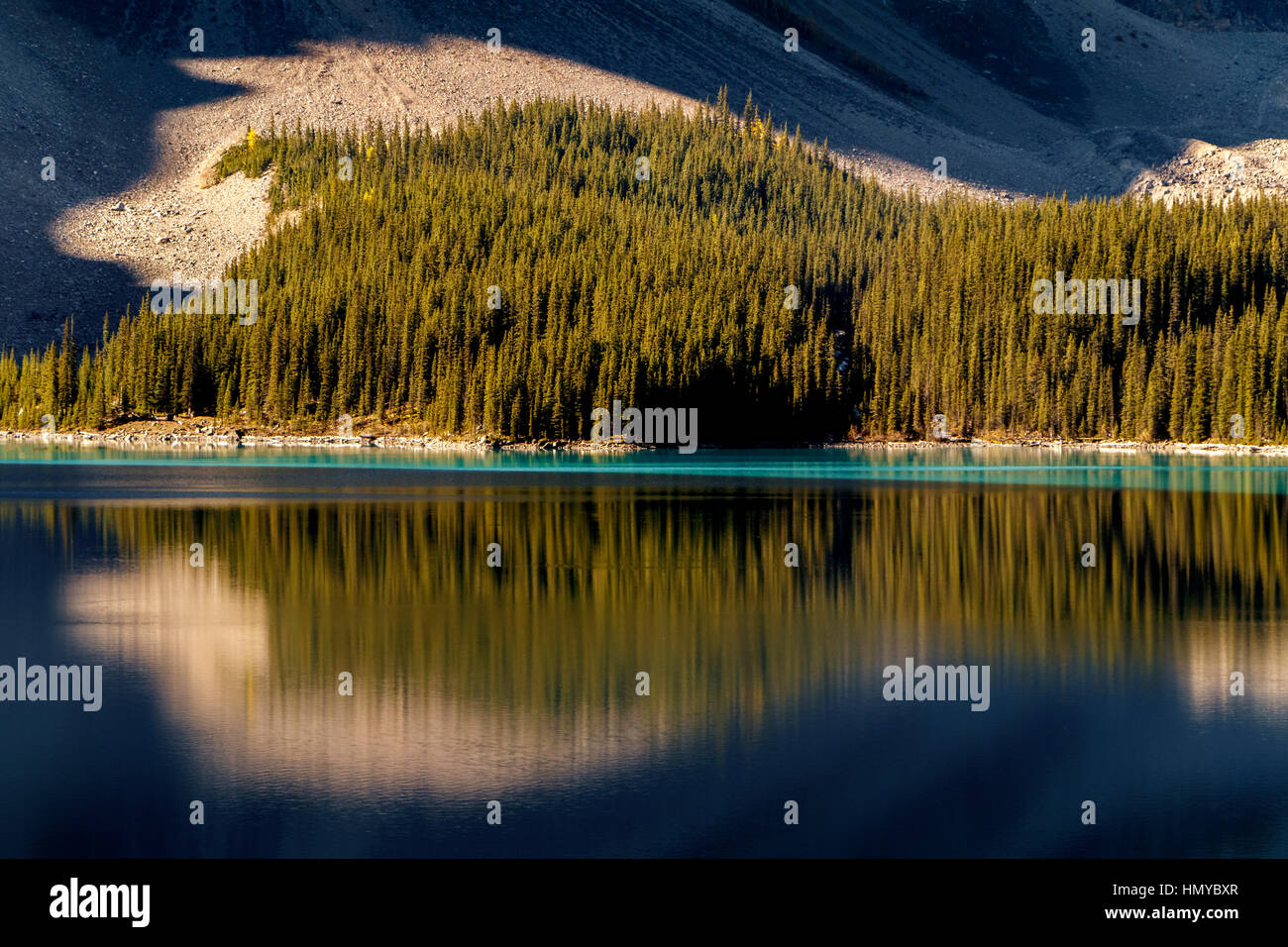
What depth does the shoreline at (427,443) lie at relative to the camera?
120m

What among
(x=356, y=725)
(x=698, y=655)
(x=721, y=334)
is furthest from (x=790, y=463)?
(x=356, y=725)

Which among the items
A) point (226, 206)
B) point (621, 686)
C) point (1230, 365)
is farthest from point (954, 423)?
point (621, 686)

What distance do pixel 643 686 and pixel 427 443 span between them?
102614 millimetres

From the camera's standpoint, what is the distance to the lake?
65.1 feet

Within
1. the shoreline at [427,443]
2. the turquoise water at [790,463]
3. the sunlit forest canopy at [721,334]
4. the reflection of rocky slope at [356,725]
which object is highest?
the sunlit forest canopy at [721,334]

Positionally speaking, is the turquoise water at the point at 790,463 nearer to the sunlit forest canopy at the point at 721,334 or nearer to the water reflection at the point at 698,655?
the sunlit forest canopy at the point at 721,334

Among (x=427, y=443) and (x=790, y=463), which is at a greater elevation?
(x=427, y=443)

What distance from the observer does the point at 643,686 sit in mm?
26328

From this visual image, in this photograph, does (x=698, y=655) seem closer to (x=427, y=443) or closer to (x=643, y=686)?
(x=643, y=686)

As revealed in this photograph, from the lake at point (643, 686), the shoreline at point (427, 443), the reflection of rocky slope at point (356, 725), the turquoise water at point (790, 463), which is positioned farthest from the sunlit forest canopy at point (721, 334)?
the reflection of rocky slope at point (356, 725)

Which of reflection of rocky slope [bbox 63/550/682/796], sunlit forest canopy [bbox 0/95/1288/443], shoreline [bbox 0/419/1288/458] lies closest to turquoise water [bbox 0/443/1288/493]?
shoreline [bbox 0/419/1288/458]

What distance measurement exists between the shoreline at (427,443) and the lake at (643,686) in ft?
219

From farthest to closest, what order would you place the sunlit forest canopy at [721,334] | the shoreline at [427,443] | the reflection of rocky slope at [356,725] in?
the sunlit forest canopy at [721,334]
the shoreline at [427,443]
the reflection of rocky slope at [356,725]
